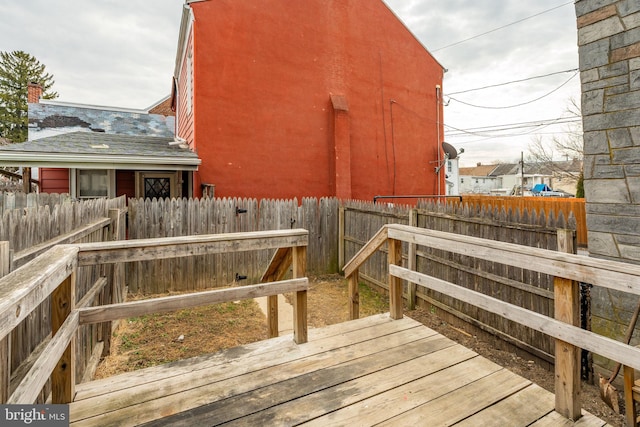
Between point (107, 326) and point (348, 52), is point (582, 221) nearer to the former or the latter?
point (348, 52)

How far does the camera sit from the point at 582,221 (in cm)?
1208

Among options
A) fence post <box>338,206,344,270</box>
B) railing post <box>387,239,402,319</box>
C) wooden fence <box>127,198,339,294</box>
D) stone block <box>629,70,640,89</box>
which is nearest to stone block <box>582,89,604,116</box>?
stone block <box>629,70,640,89</box>

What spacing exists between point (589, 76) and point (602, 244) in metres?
2.00

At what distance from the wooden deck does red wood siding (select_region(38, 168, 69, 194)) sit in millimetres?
11223

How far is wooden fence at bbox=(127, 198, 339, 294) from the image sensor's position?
281 inches

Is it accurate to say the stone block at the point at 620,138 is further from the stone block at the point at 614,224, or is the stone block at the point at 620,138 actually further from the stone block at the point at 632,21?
the stone block at the point at 632,21

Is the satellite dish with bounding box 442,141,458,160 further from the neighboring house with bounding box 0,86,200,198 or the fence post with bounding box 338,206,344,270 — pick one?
the neighboring house with bounding box 0,86,200,198

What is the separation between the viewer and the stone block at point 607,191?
3.42 metres

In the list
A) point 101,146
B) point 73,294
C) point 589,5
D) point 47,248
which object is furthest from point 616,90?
point 101,146

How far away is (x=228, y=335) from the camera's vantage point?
16.5 feet

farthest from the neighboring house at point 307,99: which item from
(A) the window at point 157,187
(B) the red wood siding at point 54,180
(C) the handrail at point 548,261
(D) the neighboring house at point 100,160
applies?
(C) the handrail at point 548,261

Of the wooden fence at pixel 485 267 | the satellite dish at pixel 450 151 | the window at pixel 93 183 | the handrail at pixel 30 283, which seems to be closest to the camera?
the handrail at pixel 30 283

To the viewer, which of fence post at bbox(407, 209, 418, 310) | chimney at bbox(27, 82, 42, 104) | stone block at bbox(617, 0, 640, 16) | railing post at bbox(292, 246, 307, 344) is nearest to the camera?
railing post at bbox(292, 246, 307, 344)

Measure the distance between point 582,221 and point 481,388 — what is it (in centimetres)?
1315
